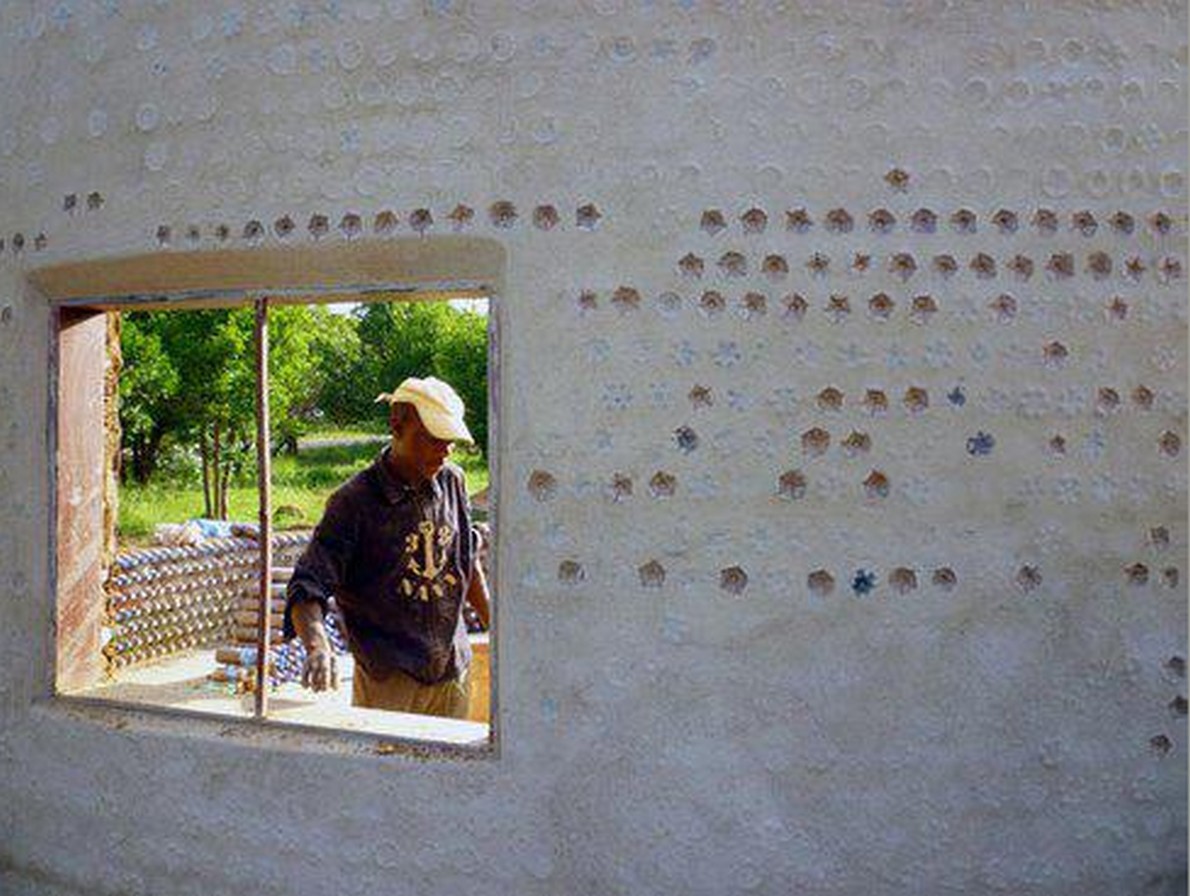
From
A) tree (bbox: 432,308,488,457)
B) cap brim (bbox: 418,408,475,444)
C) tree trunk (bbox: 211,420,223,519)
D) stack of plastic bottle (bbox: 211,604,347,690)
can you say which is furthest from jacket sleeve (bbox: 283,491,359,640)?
tree (bbox: 432,308,488,457)

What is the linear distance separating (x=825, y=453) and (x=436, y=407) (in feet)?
6.19

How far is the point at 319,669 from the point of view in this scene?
422 cm

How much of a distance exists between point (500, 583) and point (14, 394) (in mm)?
1792

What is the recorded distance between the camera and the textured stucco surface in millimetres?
3525

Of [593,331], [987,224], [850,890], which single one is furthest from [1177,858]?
[593,331]

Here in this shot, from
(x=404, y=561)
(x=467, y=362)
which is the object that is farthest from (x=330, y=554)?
(x=467, y=362)

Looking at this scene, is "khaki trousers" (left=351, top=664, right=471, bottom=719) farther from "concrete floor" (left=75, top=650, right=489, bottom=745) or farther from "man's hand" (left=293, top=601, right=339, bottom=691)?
"man's hand" (left=293, top=601, right=339, bottom=691)

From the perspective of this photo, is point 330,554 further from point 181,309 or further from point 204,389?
point 204,389

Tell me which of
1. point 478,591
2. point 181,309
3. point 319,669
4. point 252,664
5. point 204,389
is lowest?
point 252,664

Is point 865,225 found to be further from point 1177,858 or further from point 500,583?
point 1177,858

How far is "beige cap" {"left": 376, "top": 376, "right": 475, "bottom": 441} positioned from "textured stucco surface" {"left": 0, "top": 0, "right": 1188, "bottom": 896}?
4.41 feet

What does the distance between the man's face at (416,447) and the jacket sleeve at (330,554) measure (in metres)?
0.29

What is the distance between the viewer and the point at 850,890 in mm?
3541

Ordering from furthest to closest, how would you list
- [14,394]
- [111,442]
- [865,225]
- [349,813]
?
[111,442] < [14,394] < [349,813] < [865,225]
